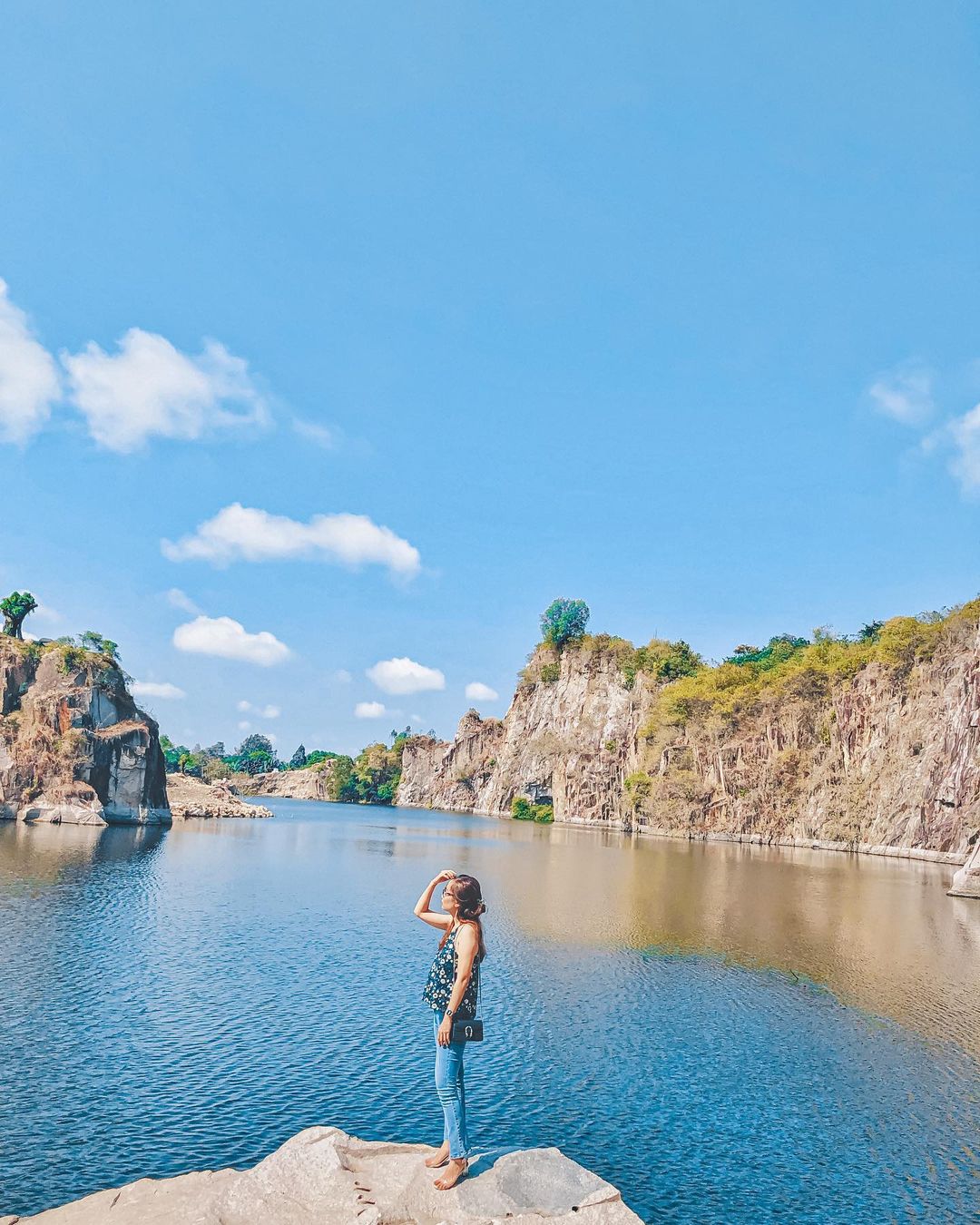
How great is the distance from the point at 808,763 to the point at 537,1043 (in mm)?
93604

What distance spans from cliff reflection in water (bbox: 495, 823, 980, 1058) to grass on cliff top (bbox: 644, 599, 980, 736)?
33.0m

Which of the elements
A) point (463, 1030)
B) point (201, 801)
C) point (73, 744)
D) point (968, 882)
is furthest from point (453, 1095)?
point (201, 801)

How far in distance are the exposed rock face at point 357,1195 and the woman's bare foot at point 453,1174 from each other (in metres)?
0.07

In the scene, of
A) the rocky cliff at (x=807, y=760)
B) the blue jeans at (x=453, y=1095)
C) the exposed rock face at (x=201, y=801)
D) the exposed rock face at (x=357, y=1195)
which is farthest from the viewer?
the exposed rock face at (x=201, y=801)

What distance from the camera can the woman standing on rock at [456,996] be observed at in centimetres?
945

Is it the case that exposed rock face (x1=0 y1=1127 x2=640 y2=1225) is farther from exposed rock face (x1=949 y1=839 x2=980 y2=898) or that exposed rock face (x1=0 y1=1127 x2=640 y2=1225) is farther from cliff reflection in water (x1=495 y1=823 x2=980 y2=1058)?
exposed rock face (x1=949 y1=839 x2=980 y2=898)

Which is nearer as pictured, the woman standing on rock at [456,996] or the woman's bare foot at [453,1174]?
the woman's bare foot at [453,1174]

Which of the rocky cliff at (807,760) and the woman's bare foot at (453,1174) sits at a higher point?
the rocky cliff at (807,760)

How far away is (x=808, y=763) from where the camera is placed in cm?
10300

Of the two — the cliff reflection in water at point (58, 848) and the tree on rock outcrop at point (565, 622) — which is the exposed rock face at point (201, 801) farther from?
the tree on rock outcrop at point (565, 622)

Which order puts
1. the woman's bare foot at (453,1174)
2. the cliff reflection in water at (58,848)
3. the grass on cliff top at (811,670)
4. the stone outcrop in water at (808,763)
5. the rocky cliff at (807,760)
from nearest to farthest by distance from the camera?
the woman's bare foot at (453,1174)
the cliff reflection in water at (58,848)
the stone outcrop in water at (808,763)
the rocky cliff at (807,760)
the grass on cliff top at (811,670)

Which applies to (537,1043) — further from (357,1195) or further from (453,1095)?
(357,1195)

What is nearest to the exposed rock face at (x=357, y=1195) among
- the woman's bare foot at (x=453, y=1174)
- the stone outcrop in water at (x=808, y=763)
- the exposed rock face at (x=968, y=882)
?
the woman's bare foot at (x=453, y=1174)

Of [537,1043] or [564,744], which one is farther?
[564,744]
